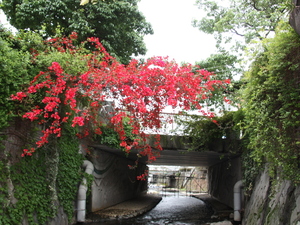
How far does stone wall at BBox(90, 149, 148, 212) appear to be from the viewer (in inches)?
490

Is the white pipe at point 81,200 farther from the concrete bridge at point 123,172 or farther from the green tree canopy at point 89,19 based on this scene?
the green tree canopy at point 89,19

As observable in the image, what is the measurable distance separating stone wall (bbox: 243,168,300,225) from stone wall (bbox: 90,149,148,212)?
242 inches

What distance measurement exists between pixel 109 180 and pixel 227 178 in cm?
719

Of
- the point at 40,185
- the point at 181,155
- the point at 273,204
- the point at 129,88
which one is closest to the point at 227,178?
the point at 181,155

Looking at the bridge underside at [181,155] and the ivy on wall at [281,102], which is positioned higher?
the ivy on wall at [281,102]

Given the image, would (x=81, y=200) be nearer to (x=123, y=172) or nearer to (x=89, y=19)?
(x=123, y=172)

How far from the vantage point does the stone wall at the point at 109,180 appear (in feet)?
40.8

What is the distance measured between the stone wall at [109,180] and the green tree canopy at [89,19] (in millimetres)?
5004

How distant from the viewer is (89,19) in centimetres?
1348

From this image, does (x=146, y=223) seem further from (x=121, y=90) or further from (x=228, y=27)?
(x=228, y=27)

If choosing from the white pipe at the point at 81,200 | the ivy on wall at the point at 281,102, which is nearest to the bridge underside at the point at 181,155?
the white pipe at the point at 81,200

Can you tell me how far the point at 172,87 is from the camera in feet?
24.0

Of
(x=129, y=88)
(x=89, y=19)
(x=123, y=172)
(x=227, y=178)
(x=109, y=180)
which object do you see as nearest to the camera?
(x=129, y=88)

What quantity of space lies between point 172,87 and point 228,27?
33.2 ft
